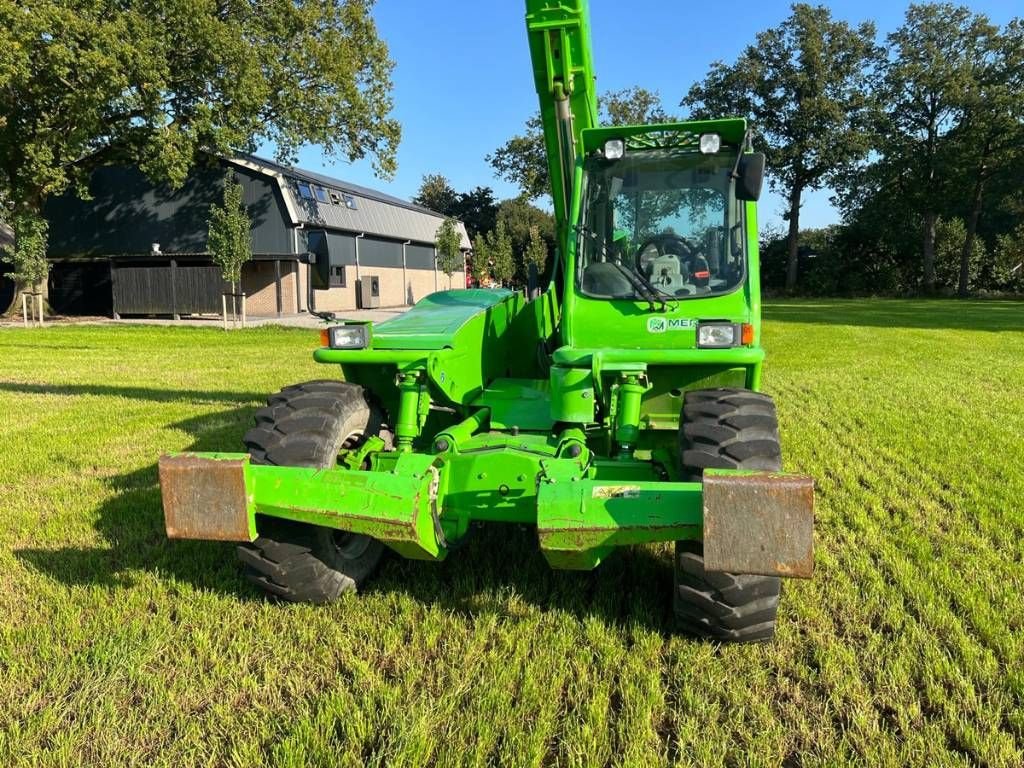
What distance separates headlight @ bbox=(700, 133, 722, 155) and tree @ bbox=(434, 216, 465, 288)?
36319mm

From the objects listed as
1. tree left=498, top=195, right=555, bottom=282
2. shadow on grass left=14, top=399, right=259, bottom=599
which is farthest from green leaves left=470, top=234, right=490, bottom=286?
shadow on grass left=14, top=399, right=259, bottom=599

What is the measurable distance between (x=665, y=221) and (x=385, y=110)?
24.9 metres

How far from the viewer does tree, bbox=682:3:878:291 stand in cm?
4616

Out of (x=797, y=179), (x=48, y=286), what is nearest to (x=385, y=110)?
(x=48, y=286)

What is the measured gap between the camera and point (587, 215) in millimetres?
4656

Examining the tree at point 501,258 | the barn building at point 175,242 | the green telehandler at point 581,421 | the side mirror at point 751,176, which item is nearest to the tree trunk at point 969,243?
the tree at point 501,258

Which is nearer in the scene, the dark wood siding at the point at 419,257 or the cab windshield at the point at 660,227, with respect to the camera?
the cab windshield at the point at 660,227

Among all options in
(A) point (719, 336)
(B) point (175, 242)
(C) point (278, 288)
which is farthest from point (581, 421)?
(B) point (175, 242)

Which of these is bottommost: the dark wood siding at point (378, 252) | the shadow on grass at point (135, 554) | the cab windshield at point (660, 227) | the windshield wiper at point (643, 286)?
the shadow on grass at point (135, 554)

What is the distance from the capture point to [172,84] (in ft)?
77.5

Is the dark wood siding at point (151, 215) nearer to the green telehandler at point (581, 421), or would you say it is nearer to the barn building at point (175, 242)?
the barn building at point (175, 242)

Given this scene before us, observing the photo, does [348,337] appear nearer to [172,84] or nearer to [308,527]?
[308,527]

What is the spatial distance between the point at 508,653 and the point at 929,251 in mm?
49674

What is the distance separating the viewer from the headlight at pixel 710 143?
4.35 m
